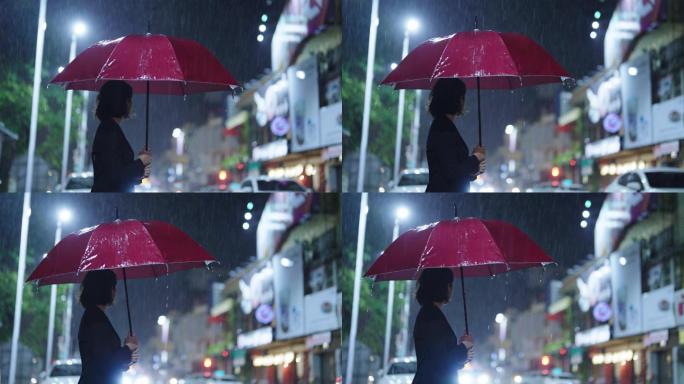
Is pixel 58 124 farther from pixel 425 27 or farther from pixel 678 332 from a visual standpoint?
pixel 678 332

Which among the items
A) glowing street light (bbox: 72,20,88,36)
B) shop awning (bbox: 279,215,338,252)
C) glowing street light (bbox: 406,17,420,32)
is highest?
glowing street light (bbox: 406,17,420,32)

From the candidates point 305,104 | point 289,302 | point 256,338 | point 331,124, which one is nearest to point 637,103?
point 331,124

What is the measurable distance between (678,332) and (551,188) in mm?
1226

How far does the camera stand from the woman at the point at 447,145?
7.72 meters

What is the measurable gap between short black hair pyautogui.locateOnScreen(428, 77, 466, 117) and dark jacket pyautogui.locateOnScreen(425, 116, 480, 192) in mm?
52

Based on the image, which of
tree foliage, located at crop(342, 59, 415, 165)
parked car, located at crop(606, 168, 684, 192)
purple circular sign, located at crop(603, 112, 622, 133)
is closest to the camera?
tree foliage, located at crop(342, 59, 415, 165)

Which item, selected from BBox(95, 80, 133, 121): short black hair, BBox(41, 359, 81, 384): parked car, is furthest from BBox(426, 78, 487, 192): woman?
BBox(41, 359, 81, 384): parked car

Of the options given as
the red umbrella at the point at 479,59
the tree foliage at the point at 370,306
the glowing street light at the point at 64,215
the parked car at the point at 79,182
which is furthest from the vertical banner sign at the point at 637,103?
the glowing street light at the point at 64,215

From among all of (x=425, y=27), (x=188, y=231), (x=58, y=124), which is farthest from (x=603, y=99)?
(x=58, y=124)

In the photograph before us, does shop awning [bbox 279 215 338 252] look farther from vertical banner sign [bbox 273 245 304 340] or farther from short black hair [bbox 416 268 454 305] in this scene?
short black hair [bbox 416 268 454 305]

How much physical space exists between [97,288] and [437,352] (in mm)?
1877

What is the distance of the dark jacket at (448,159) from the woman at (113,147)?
1647 mm

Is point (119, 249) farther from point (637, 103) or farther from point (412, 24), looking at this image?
point (637, 103)

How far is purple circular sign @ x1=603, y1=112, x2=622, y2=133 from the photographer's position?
28.9 ft
